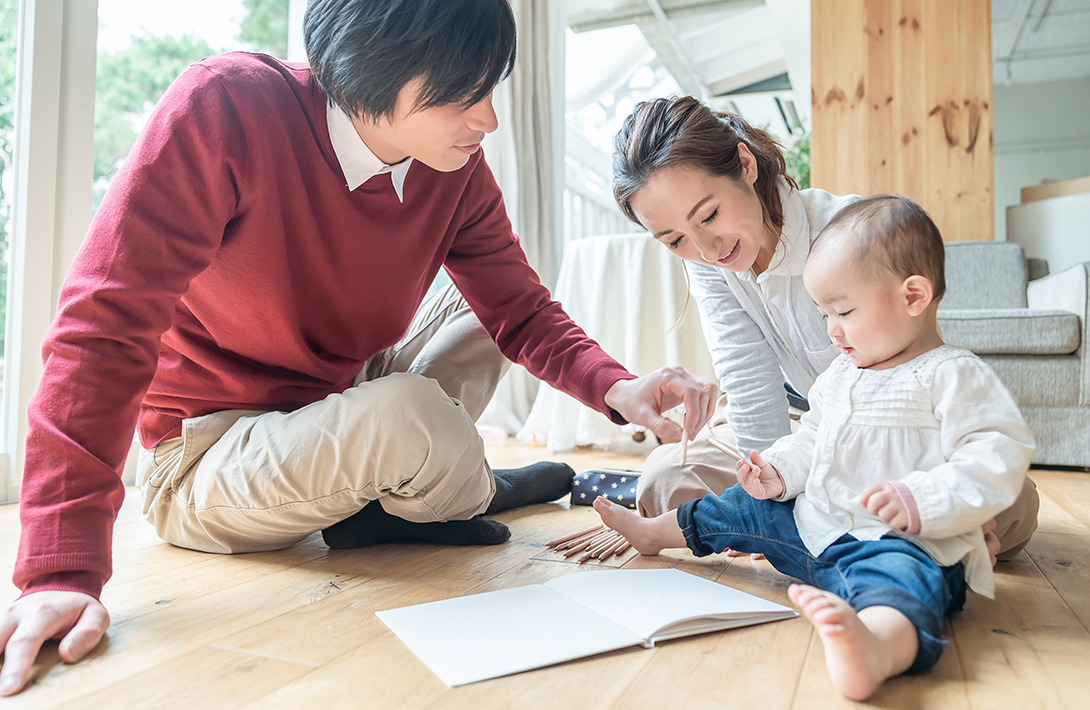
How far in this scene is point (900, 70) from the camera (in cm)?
313

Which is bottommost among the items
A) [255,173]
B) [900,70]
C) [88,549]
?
[88,549]

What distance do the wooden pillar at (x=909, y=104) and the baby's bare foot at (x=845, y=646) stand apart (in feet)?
9.00

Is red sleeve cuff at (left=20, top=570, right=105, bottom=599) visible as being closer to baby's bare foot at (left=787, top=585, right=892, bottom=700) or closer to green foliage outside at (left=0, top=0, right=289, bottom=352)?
baby's bare foot at (left=787, top=585, right=892, bottom=700)

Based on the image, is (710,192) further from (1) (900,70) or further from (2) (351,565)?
(1) (900,70)

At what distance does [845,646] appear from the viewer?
2.05ft

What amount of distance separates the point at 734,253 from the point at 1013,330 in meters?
1.64

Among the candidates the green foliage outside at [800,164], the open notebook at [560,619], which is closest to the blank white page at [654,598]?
the open notebook at [560,619]

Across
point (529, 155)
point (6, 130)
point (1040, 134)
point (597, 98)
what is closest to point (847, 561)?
point (6, 130)

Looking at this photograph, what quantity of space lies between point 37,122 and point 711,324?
1.46m

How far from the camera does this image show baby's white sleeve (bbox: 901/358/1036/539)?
30.7 inches

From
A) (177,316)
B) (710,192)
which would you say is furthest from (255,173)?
(710,192)

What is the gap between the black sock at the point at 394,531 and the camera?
117cm

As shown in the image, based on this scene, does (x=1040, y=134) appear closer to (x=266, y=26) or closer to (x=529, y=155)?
(x=529, y=155)

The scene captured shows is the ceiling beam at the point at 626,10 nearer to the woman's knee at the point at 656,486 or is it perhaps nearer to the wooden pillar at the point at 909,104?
the wooden pillar at the point at 909,104
